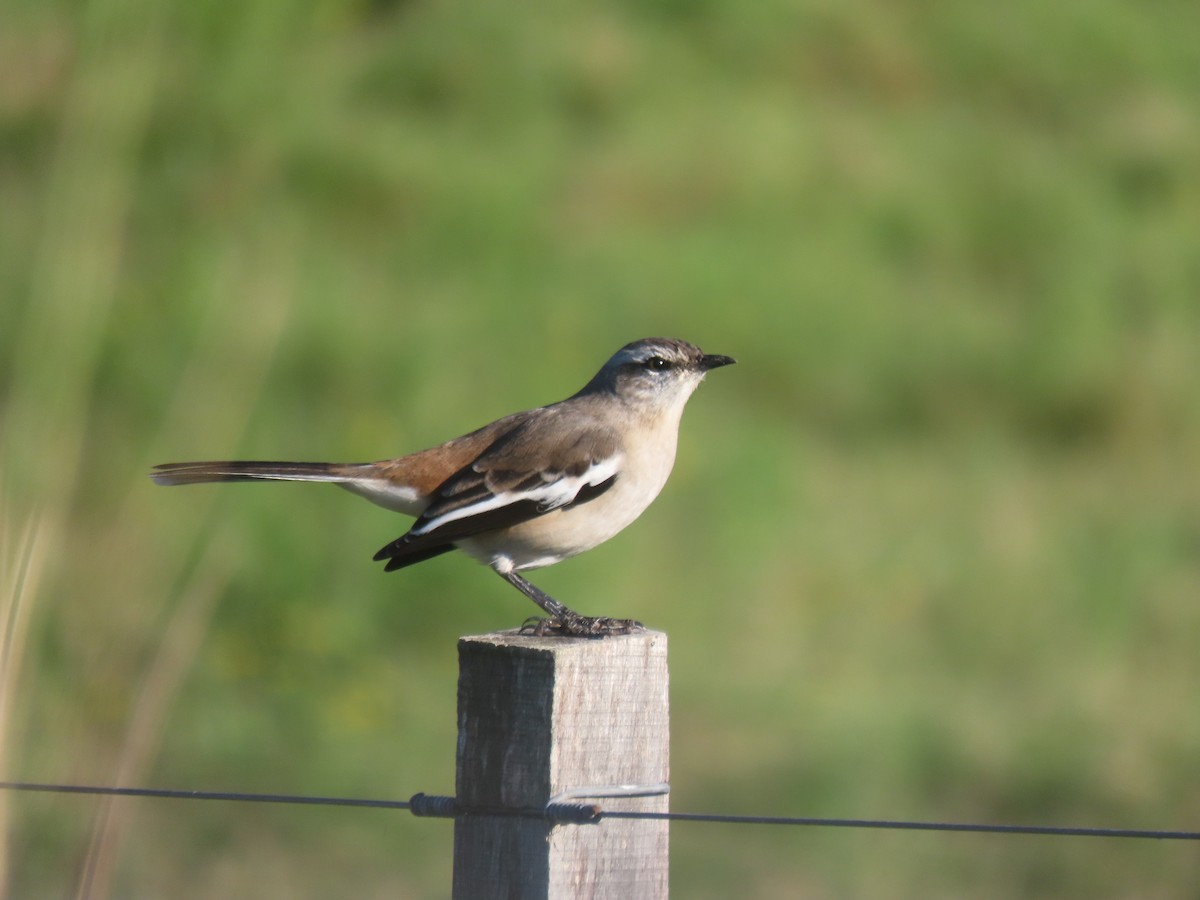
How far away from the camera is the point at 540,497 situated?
4.94m

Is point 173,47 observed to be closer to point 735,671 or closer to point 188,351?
point 188,351

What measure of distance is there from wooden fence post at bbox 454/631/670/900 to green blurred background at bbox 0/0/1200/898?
2.40 feet

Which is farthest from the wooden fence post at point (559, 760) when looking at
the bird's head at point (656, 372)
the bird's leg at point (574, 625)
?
the bird's head at point (656, 372)

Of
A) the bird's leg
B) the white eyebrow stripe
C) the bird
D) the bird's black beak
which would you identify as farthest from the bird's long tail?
the bird's black beak

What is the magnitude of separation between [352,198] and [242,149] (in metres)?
3.40

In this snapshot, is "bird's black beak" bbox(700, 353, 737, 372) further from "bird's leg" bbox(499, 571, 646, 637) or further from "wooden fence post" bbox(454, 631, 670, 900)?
"wooden fence post" bbox(454, 631, 670, 900)

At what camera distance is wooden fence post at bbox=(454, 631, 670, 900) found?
3.10m

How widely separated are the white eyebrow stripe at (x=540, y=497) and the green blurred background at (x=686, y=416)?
95cm

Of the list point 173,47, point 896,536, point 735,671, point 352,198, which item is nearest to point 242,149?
point 173,47

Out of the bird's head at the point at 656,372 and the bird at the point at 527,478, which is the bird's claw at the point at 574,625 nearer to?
the bird at the point at 527,478

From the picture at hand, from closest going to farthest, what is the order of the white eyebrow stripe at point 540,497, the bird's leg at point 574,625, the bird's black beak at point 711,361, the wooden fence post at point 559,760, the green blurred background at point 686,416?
1. the wooden fence post at point 559,760
2. the bird's leg at point 574,625
3. the white eyebrow stripe at point 540,497
4. the bird's black beak at point 711,361
5. the green blurred background at point 686,416

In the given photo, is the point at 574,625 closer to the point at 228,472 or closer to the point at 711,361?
the point at 228,472

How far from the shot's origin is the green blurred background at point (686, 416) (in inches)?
275

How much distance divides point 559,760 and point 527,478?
1956 mm
